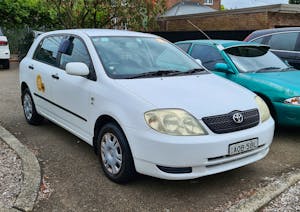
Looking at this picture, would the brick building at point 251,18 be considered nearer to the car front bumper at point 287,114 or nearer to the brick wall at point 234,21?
the brick wall at point 234,21

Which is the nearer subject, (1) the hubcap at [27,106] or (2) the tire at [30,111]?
(2) the tire at [30,111]

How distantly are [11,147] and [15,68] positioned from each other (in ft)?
37.4

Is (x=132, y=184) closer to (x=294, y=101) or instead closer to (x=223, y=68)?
(x=294, y=101)

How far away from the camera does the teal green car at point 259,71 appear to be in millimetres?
5617

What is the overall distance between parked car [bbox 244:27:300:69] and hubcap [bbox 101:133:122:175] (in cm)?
525

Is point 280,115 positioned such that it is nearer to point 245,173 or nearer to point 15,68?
point 245,173

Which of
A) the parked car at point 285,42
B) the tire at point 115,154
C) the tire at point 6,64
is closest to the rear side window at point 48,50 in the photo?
the tire at point 115,154

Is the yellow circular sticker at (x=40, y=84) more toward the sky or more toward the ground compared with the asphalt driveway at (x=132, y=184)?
more toward the sky

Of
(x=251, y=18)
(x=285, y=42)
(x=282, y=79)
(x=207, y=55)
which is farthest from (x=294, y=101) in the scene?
(x=251, y=18)

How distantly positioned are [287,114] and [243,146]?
199 cm

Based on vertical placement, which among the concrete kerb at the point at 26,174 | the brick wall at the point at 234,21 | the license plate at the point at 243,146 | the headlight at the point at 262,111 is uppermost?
the brick wall at the point at 234,21

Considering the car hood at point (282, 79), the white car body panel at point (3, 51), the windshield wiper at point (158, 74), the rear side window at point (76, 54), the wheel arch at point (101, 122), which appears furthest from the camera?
the white car body panel at point (3, 51)

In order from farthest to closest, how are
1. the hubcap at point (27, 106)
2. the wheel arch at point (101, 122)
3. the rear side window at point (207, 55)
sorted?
the rear side window at point (207, 55), the hubcap at point (27, 106), the wheel arch at point (101, 122)

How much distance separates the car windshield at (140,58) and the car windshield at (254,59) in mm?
1465
